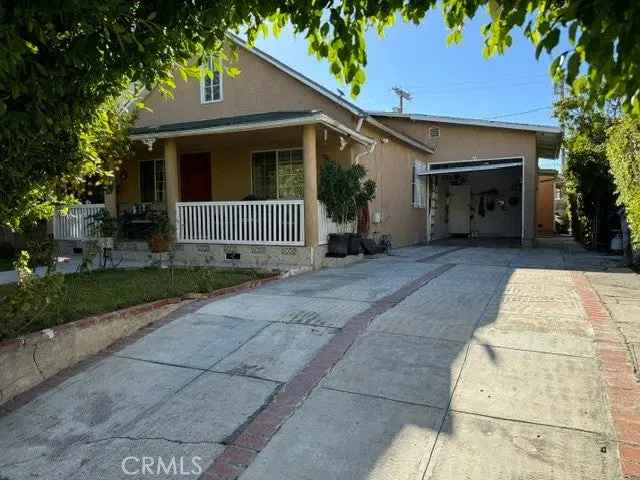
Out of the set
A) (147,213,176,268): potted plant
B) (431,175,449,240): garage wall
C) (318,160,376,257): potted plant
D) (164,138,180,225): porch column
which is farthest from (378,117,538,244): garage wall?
(147,213,176,268): potted plant

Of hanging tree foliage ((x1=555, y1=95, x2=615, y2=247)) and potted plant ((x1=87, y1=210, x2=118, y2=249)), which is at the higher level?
hanging tree foliage ((x1=555, y1=95, x2=615, y2=247))

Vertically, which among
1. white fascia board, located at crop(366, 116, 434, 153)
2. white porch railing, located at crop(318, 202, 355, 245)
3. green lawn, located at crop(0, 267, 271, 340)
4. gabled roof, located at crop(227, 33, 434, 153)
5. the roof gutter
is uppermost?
gabled roof, located at crop(227, 33, 434, 153)

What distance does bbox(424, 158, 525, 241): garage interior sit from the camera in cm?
2006

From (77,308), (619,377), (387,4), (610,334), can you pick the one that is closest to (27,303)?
(77,308)

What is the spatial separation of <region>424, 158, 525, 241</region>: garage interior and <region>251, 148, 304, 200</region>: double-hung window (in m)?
8.82

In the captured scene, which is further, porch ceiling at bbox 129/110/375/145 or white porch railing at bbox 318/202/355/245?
white porch railing at bbox 318/202/355/245

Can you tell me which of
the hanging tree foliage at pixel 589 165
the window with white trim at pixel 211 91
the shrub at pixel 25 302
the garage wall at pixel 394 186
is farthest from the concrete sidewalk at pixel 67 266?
the hanging tree foliage at pixel 589 165

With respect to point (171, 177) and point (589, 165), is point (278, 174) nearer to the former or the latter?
point (171, 177)

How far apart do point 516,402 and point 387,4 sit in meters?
2.85

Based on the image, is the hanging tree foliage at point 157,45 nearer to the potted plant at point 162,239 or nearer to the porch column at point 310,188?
the porch column at point 310,188

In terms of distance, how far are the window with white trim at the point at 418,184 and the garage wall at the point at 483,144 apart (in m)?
0.61

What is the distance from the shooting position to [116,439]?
308cm

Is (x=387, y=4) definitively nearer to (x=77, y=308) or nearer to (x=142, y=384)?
(x=142, y=384)

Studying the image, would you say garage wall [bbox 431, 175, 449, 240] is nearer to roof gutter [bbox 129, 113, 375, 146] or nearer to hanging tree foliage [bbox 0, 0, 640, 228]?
roof gutter [bbox 129, 113, 375, 146]
